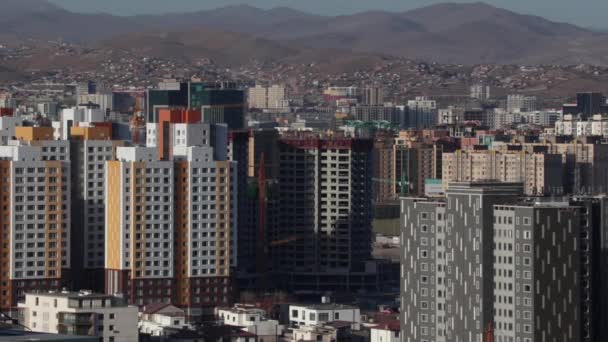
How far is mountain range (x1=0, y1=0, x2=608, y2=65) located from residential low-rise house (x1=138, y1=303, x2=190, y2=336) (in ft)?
326

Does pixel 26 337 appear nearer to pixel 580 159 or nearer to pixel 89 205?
pixel 89 205

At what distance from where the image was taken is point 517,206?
29344 mm

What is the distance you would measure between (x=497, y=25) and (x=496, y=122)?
3409 inches

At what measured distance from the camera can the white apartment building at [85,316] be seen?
30.4m

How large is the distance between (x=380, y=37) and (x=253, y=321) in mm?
144104

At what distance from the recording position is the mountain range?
481ft

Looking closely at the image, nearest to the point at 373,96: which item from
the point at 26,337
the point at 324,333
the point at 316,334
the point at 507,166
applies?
the point at 507,166

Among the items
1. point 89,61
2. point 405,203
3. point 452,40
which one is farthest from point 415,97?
point 405,203

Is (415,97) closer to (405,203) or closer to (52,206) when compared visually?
(52,206)

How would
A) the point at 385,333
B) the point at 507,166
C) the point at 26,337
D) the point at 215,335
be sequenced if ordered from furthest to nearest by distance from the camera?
the point at 507,166
the point at 385,333
the point at 215,335
the point at 26,337

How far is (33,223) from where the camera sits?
132 feet

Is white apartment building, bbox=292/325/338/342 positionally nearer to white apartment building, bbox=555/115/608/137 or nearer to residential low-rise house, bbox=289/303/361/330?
residential low-rise house, bbox=289/303/361/330

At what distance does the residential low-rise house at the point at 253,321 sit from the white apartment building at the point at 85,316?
16.2 feet

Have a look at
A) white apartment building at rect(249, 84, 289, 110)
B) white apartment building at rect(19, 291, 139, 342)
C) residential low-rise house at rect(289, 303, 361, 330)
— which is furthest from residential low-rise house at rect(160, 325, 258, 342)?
white apartment building at rect(249, 84, 289, 110)
